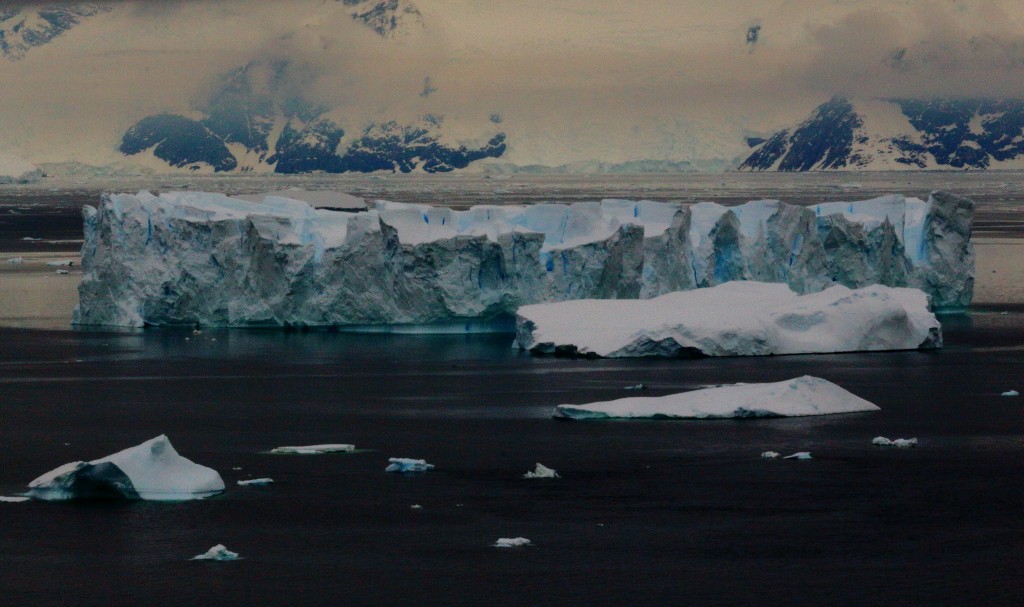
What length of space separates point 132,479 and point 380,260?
47.6 ft

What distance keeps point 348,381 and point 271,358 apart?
3155 millimetres

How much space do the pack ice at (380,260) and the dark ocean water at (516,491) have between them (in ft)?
12.8

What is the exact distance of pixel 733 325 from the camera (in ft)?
85.3

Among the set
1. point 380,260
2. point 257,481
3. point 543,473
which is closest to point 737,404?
point 543,473

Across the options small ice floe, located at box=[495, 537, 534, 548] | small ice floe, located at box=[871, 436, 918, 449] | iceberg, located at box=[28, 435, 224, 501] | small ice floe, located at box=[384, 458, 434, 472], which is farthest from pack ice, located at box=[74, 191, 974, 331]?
small ice floe, located at box=[495, 537, 534, 548]

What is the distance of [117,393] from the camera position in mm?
22547

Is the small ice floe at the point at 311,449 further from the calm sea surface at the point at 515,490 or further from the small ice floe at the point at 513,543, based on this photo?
the small ice floe at the point at 513,543

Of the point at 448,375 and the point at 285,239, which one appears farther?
the point at 285,239

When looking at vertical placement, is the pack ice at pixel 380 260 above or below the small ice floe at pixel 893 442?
above

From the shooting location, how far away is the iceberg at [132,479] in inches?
588

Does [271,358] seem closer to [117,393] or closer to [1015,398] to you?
[117,393]

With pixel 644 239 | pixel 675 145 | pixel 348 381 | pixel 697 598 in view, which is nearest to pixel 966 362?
pixel 644 239

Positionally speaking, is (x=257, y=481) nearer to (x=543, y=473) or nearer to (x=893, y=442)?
(x=543, y=473)

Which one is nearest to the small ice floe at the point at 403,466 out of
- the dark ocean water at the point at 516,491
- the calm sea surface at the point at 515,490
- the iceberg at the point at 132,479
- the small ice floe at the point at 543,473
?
the dark ocean water at the point at 516,491
